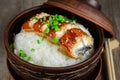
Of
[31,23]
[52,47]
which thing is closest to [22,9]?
[31,23]

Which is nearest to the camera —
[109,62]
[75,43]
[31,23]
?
[75,43]

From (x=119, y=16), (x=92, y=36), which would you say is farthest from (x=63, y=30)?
(x=119, y=16)

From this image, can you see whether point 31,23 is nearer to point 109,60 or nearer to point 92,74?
point 92,74

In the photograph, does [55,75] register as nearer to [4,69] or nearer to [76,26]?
[76,26]

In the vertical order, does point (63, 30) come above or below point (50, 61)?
above

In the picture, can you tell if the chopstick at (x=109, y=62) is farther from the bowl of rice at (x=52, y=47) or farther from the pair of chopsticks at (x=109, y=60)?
the bowl of rice at (x=52, y=47)

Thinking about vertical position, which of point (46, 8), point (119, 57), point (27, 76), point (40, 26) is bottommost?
point (27, 76)

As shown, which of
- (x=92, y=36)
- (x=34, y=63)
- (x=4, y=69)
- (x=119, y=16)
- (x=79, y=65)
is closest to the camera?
(x=79, y=65)
